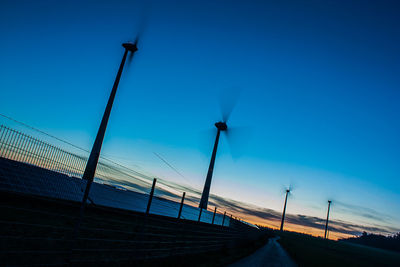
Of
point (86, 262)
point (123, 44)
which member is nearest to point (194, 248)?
point (86, 262)

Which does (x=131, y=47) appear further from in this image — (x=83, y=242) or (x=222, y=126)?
(x=83, y=242)

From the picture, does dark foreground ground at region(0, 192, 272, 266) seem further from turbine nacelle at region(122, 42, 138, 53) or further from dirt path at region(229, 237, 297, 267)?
turbine nacelle at region(122, 42, 138, 53)

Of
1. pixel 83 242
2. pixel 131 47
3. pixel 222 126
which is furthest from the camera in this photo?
pixel 222 126

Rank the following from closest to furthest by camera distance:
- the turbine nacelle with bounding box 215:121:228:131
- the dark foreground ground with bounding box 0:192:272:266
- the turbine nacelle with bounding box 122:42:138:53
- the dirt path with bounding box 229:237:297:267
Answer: the dark foreground ground with bounding box 0:192:272:266 → the dirt path with bounding box 229:237:297:267 → the turbine nacelle with bounding box 122:42:138:53 → the turbine nacelle with bounding box 215:121:228:131

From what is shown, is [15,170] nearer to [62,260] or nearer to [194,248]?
[62,260]

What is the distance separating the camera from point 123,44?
35219 millimetres

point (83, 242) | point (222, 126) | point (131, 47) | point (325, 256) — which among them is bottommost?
point (325, 256)

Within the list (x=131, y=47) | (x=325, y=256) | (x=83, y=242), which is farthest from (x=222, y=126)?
(x=83, y=242)

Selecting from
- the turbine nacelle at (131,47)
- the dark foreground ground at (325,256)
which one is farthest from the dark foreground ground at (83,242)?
the turbine nacelle at (131,47)

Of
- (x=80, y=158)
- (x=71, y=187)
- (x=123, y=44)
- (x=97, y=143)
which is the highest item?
(x=123, y=44)

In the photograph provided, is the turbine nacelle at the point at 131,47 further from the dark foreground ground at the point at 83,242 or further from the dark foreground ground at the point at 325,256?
the dark foreground ground at the point at 325,256

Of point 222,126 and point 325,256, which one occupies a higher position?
point 222,126

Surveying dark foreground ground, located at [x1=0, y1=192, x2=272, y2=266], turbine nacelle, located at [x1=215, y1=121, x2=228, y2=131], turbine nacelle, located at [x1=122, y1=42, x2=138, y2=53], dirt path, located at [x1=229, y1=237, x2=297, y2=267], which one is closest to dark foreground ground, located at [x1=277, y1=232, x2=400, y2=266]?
→ dirt path, located at [x1=229, y1=237, x2=297, y2=267]

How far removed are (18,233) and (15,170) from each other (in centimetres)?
292
